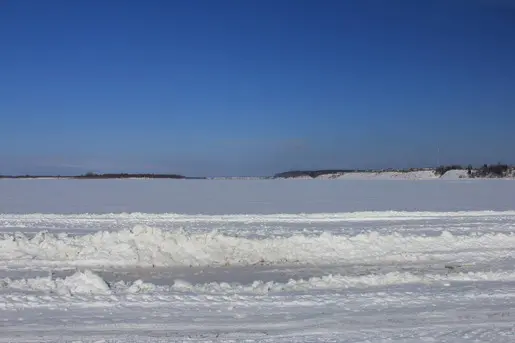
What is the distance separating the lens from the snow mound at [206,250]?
9414 mm

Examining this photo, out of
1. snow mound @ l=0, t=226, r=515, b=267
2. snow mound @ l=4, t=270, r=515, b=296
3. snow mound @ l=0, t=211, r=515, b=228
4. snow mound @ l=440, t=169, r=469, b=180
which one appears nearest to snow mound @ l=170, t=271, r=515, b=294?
snow mound @ l=4, t=270, r=515, b=296

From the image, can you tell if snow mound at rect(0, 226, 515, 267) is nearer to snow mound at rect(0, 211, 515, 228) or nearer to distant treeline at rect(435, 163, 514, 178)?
snow mound at rect(0, 211, 515, 228)

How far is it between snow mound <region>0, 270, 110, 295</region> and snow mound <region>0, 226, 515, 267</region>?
75.7 inches

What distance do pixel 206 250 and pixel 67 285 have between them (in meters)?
3.29

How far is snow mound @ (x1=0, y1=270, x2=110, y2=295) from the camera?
675 cm

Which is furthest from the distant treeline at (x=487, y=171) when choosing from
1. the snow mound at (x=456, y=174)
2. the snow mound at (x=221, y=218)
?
the snow mound at (x=221, y=218)

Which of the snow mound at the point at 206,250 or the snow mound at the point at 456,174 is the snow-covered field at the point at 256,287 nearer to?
the snow mound at the point at 206,250

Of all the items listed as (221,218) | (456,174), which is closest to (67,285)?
(221,218)

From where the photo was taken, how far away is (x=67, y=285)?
22.9ft

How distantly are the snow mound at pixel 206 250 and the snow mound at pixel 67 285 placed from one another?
6.31ft

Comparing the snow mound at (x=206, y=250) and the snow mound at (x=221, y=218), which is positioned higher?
the snow mound at (x=221, y=218)

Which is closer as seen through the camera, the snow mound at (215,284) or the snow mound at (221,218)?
the snow mound at (215,284)

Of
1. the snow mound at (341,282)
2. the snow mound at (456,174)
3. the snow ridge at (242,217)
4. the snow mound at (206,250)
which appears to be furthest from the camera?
Result: the snow mound at (456,174)

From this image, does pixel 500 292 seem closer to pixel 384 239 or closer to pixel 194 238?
pixel 384 239
